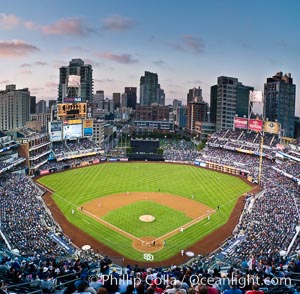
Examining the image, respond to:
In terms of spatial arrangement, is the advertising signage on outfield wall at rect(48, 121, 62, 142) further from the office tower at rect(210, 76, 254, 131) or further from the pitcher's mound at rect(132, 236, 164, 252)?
the office tower at rect(210, 76, 254, 131)

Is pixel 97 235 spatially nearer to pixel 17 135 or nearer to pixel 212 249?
pixel 212 249

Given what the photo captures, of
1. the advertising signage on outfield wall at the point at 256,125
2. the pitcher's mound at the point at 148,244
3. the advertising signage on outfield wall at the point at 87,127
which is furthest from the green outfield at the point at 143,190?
the advertising signage on outfield wall at the point at 256,125

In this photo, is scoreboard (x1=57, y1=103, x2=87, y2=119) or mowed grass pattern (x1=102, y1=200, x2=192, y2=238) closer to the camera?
mowed grass pattern (x1=102, y1=200, x2=192, y2=238)

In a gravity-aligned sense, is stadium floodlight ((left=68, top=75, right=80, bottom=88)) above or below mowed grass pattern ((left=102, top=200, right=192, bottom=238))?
above

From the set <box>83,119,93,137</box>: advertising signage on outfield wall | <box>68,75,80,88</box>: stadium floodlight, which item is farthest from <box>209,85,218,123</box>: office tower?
<box>68,75,80,88</box>: stadium floodlight

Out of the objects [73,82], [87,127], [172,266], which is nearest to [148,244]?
[172,266]

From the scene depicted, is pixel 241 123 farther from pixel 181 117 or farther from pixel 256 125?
pixel 181 117

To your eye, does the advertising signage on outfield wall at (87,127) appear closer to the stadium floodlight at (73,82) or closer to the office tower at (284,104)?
the stadium floodlight at (73,82)

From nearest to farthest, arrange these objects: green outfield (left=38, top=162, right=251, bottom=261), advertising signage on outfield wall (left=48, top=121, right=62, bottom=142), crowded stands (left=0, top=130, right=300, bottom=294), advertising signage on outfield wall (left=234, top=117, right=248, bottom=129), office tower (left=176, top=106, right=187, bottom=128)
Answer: crowded stands (left=0, top=130, right=300, bottom=294)
green outfield (left=38, top=162, right=251, bottom=261)
advertising signage on outfield wall (left=48, top=121, right=62, bottom=142)
advertising signage on outfield wall (left=234, top=117, right=248, bottom=129)
office tower (left=176, top=106, right=187, bottom=128)
